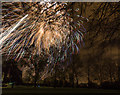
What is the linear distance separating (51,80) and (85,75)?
27.8 ft

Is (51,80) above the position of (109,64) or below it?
below

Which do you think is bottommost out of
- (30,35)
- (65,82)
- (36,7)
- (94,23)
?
(65,82)

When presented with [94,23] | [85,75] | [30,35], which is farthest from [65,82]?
[94,23]

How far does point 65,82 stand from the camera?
38.6 meters

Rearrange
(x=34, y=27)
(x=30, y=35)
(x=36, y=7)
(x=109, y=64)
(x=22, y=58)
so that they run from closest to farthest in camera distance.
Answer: (x=36, y=7), (x=34, y=27), (x=30, y=35), (x=22, y=58), (x=109, y=64)

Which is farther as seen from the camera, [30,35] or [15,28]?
[30,35]

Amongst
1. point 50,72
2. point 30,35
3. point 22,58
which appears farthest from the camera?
point 50,72

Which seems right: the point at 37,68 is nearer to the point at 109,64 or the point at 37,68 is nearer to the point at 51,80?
the point at 51,80

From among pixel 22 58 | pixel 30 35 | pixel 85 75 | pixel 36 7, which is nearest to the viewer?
pixel 36 7

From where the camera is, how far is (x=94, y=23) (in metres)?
7.18

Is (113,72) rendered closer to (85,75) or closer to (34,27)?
(85,75)

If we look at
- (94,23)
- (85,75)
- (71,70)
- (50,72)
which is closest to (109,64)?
(85,75)

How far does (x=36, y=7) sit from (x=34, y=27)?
154cm

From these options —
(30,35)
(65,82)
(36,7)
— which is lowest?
(65,82)
